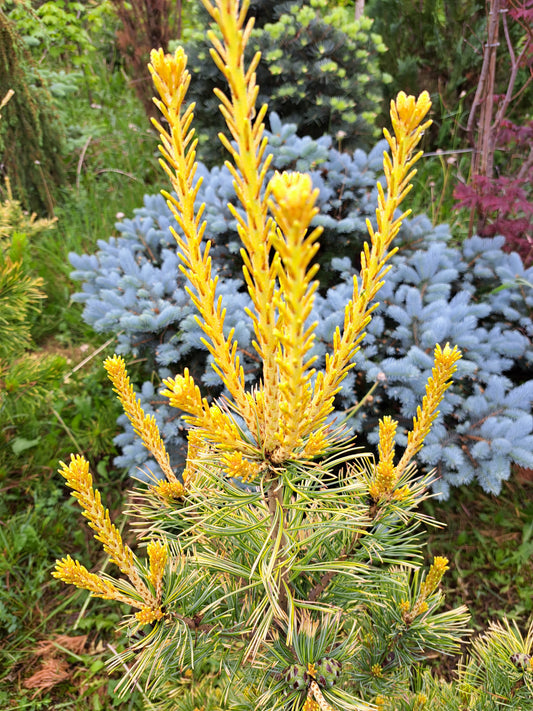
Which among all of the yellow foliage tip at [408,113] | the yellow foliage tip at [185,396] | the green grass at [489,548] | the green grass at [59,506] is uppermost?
the yellow foliage tip at [408,113]

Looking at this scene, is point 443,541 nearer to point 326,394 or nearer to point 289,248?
point 326,394

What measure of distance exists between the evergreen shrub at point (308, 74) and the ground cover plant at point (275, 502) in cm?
309

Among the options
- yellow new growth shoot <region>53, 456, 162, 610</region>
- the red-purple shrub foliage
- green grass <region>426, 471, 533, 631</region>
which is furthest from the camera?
the red-purple shrub foliage

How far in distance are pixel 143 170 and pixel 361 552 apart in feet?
15.5

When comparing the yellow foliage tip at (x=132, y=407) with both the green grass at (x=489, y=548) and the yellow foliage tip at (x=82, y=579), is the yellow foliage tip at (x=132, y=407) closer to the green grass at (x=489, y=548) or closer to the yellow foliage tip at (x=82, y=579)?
the yellow foliage tip at (x=82, y=579)

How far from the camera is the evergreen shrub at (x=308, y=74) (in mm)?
3459

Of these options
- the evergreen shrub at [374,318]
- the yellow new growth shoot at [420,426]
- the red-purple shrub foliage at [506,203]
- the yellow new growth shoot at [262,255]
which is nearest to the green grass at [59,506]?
the evergreen shrub at [374,318]

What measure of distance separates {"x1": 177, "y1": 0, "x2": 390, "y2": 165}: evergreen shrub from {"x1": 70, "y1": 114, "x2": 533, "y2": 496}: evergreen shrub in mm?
815

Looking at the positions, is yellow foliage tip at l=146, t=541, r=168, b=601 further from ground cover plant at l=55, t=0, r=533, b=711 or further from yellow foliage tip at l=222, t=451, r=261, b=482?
yellow foliage tip at l=222, t=451, r=261, b=482

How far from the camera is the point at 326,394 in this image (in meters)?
0.63

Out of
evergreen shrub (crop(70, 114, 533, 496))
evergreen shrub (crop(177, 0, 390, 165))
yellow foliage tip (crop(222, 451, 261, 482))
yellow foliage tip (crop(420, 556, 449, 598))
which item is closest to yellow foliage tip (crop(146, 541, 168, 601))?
yellow foliage tip (crop(222, 451, 261, 482))

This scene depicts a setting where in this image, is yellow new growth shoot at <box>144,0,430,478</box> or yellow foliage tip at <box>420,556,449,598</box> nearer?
yellow new growth shoot at <box>144,0,430,478</box>

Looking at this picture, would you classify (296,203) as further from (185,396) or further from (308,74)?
(308,74)

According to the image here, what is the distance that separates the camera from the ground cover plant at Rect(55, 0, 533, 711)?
0.48m
